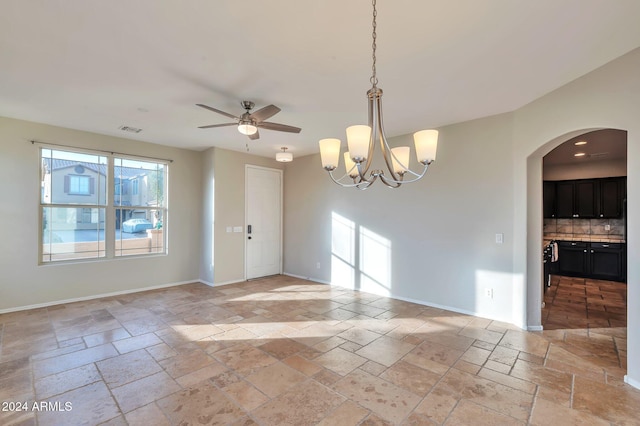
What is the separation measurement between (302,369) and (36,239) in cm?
439

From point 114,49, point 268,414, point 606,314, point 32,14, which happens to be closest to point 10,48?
point 32,14

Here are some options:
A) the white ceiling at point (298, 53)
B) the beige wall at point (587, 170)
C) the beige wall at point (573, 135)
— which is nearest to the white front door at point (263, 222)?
the white ceiling at point (298, 53)

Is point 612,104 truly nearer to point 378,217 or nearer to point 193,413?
point 378,217

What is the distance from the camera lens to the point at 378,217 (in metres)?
5.04

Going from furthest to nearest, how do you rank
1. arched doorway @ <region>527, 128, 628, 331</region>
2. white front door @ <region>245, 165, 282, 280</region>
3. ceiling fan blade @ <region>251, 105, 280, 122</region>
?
white front door @ <region>245, 165, 282, 280</region>
arched doorway @ <region>527, 128, 628, 331</region>
ceiling fan blade @ <region>251, 105, 280, 122</region>

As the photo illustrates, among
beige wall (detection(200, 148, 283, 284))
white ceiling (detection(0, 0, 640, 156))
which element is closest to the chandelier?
white ceiling (detection(0, 0, 640, 156))

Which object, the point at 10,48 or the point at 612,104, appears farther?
the point at 612,104

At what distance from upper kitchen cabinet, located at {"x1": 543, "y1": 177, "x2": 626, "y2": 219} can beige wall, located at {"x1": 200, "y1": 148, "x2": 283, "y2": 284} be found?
7122 mm

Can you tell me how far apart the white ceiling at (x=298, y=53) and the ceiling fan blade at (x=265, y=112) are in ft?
0.99

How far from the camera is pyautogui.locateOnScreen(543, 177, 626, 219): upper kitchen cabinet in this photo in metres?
6.27

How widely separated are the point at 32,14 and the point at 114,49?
19.0 inches

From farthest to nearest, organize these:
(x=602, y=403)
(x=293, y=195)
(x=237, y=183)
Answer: (x=293, y=195) < (x=237, y=183) < (x=602, y=403)

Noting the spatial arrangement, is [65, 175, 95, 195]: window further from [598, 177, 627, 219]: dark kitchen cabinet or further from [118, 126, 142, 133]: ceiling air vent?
[598, 177, 627, 219]: dark kitchen cabinet

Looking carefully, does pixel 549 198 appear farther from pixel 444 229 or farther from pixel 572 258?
pixel 444 229
